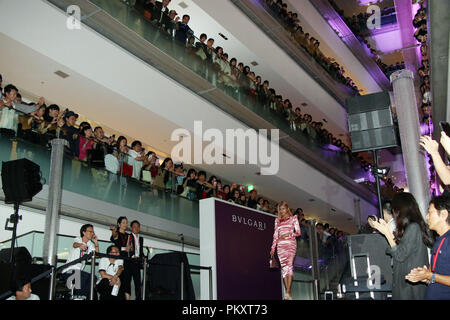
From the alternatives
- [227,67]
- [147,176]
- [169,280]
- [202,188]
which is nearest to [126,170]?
[147,176]

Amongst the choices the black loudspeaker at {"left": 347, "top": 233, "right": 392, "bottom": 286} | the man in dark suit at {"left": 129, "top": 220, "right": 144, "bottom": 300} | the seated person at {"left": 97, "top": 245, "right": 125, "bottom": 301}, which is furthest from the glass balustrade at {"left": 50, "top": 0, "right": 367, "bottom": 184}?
the black loudspeaker at {"left": 347, "top": 233, "right": 392, "bottom": 286}

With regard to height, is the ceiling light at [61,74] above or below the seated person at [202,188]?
above

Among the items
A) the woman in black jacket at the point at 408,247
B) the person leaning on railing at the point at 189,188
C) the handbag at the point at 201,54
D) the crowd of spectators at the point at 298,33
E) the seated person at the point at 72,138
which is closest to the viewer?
the woman in black jacket at the point at 408,247

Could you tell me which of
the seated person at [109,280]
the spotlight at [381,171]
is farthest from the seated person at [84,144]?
the spotlight at [381,171]

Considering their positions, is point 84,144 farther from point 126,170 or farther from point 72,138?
point 126,170

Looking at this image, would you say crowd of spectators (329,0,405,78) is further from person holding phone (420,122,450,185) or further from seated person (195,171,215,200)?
person holding phone (420,122,450,185)

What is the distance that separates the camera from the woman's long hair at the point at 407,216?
12.5 ft

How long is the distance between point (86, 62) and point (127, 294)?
539 centimetres

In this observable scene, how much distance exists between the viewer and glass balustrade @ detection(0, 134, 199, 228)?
6.81 m

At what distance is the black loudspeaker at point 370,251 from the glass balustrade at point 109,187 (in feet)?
14.5

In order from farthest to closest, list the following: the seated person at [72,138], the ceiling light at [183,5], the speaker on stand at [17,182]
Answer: the ceiling light at [183,5] < the seated person at [72,138] < the speaker on stand at [17,182]

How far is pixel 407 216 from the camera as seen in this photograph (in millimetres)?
3869

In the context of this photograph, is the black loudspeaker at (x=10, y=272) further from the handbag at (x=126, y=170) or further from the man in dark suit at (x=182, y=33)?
the man in dark suit at (x=182, y=33)
